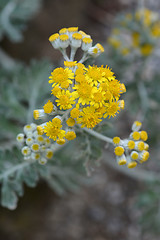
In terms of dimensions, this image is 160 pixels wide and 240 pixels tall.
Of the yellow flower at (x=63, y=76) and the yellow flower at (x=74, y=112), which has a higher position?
the yellow flower at (x=63, y=76)

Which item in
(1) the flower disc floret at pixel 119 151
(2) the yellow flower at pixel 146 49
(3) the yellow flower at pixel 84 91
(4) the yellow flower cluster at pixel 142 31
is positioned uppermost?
(4) the yellow flower cluster at pixel 142 31

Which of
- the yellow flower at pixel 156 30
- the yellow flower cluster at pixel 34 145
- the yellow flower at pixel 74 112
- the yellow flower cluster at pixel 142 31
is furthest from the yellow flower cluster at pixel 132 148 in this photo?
the yellow flower at pixel 156 30

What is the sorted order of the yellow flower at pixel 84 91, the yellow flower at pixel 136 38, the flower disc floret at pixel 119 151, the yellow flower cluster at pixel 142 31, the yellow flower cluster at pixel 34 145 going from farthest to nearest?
1. the yellow flower at pixel 136 38
2. the yellow flower cluster at pixel 142 31
3. the yellow flower cluster at pixel 34 145
4. the flower disc floret at pixel 119 151
5. the yellow flower at pixel 84 91

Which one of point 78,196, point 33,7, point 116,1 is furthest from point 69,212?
point 116,1

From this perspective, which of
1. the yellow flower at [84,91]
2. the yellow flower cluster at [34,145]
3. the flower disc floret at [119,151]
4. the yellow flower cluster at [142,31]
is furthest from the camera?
the yellow flower cluster at [142,31]

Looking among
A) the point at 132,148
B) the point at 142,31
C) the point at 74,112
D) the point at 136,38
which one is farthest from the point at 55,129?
the point at 136,38

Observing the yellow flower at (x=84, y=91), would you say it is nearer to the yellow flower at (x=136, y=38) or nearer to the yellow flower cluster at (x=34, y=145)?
the yellow flower cluster at (x=34, y=145)

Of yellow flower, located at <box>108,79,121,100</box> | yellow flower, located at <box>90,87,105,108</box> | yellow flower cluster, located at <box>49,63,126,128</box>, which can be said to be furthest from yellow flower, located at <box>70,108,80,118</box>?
yellow flower, located at <box>108,79,121,100</box>

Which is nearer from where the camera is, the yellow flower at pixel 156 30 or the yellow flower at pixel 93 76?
the yellow flower at pixel 93 76

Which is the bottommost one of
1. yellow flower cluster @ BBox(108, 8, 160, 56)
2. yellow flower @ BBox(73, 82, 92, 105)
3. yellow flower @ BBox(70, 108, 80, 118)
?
yellow flower @ BBox(70, 108, 80, 118)

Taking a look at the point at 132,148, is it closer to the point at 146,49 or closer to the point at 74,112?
the point at 74,112

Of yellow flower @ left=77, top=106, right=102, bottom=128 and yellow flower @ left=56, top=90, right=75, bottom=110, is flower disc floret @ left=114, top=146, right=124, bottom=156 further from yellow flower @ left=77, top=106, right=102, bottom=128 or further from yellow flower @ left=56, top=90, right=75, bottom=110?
yellow flower @ left=56, top=90, right=75, bottom=110

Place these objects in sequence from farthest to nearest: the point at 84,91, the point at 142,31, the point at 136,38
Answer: the point at 136,38
the point at 142,31
the point at 84,91
